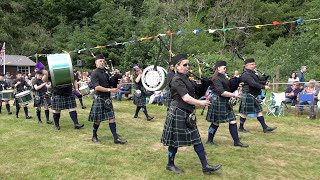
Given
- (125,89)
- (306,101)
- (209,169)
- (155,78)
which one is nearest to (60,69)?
(155,78)

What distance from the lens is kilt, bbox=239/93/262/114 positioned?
6789mm

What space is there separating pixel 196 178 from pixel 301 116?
20.4ft

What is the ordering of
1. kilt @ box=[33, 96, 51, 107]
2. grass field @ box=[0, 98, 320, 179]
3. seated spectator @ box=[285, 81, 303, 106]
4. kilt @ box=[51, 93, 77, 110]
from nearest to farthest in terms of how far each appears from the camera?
grass field @ box=[0, 98, 320, 179]
kilt @ box=[51, 93, 77, 110]
kilt @ box=[33, 96, 51, 107]
seated spectator @ box=[285, 81, 303, 106]

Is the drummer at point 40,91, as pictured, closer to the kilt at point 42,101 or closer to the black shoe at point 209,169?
the kilt at point 42,101

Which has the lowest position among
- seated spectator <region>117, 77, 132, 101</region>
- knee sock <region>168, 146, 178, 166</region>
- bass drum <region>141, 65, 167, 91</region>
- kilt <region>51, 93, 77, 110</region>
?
knee sock <region>168, 146, 178, 166</region>

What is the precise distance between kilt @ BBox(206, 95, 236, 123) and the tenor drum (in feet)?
9.26

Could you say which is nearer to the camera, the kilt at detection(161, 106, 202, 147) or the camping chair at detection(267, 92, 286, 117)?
the kilt at detection(161, 106, 202, 147)

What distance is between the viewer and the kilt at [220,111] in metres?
5.75

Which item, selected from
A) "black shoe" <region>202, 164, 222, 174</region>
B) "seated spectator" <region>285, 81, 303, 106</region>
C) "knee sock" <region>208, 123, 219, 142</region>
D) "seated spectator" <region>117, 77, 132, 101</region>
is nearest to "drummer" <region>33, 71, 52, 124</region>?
"knee sock" <region>208, 123, 219, 142</region>

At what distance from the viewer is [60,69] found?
252 inches

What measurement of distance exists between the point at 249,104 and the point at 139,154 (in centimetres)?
269

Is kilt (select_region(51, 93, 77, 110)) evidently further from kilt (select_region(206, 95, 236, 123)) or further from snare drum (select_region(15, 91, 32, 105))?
kilt (select_region(206, 95, 236, 123))

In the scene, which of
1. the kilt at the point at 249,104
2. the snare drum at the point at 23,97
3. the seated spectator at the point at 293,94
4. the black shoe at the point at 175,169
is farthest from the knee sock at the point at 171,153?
the seated spectator at the point at 293,94

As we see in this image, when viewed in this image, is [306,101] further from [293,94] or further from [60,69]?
[60,69]
